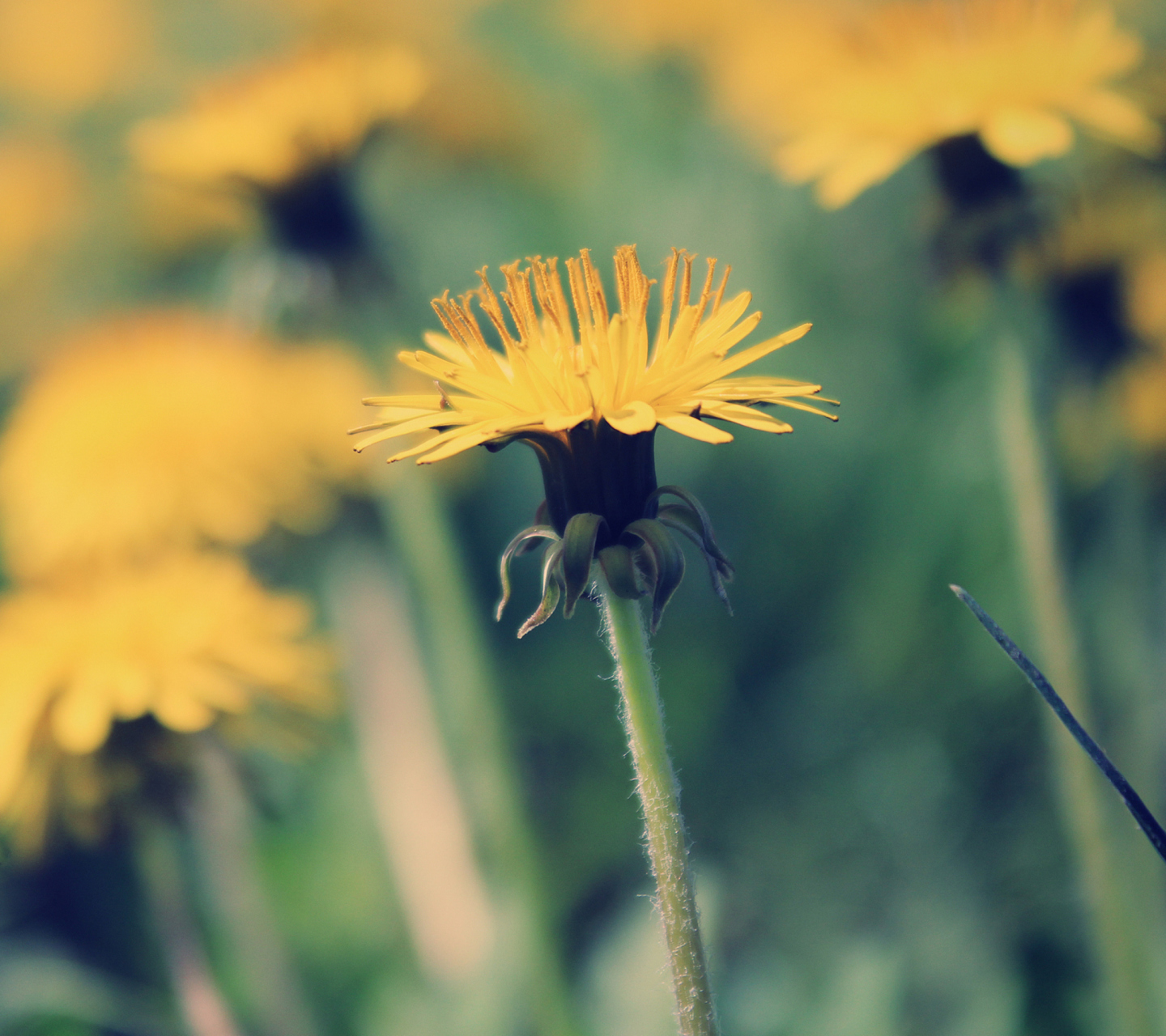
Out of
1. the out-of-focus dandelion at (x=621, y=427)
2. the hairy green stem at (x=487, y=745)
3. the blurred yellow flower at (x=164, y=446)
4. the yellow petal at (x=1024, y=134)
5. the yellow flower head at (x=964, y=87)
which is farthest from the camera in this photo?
the blurred yellow flower at (x=164, y=446)

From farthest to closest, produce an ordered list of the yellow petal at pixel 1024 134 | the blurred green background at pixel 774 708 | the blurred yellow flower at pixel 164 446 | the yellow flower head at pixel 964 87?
the blurred yellow flower at pixel 164 446 < the blurred green background at pixel 774 708 < the yellow flower head at pixel 964 87 < the yellow petal at pixel 1024 134

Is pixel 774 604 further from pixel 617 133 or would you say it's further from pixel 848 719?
pixel 617 133

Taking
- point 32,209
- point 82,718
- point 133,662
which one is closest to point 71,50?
point 32,209

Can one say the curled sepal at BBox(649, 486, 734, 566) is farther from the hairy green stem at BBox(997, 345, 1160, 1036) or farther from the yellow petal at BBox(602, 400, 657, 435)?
the hairy green stem at BBox(997, 345, 1160, 1036)

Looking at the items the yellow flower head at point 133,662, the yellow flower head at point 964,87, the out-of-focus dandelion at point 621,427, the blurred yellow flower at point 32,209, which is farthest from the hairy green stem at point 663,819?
the blurred yellow flower at point 32,209

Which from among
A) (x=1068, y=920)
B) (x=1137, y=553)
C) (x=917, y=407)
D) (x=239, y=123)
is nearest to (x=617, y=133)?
(x=917, y=407)

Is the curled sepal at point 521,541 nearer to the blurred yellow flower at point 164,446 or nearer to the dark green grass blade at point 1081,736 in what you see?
the dark green grass blade at point 1081,736

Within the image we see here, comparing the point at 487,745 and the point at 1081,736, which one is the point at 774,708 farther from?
the point at 1081,736
